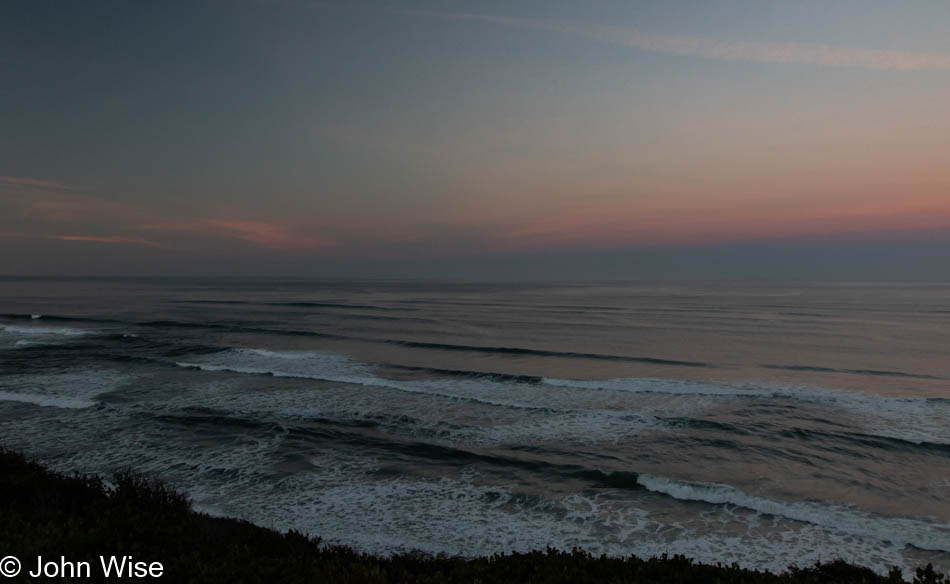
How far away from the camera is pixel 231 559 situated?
6070 mm

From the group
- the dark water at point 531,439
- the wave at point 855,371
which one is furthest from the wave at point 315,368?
the wave at point 855,371

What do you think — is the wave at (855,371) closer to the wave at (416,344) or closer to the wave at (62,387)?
the wave at (416,344)

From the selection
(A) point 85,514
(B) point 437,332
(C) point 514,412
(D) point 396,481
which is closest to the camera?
(A) point 85,514

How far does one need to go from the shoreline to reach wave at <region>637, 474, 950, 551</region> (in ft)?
5.58

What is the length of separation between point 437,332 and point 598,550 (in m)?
34.5

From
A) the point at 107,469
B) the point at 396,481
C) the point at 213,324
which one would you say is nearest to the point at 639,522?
the point at 396,481

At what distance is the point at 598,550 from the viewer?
909cm

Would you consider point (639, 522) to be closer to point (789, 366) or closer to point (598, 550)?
point (598, 550)

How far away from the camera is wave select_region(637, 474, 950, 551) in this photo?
9.61 m

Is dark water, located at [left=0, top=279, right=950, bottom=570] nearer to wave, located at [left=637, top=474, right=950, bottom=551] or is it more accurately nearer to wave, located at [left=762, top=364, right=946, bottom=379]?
wave, located at [left=637, top=474, right=950, bottom=551]

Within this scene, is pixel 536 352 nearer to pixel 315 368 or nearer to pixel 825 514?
pixel 315 368

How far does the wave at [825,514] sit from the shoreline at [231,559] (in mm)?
1701

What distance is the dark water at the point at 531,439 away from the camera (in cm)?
998

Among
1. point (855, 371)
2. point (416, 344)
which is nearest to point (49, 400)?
point (416, 344)
